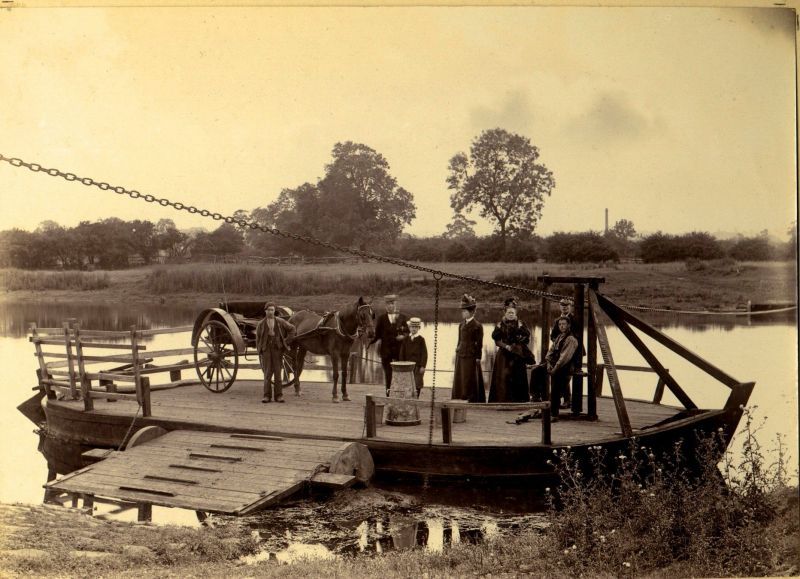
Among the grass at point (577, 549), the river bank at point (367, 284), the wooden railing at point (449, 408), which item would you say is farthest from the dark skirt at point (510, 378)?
the river bank at point (367, 284)

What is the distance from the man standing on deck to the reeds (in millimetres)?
4239

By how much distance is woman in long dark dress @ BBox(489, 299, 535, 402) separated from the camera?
10.5 meters

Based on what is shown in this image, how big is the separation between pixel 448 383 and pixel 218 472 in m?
8.88

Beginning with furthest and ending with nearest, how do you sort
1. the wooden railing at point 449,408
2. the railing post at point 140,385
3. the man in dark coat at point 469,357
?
the railing post at point 140,385 → the man in dark coat at point 469,357 → the wooden railing at point 449,408

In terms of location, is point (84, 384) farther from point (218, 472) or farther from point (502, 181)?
point (502, 181)

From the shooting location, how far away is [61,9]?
923cm

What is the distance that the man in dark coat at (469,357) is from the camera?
35.0ft

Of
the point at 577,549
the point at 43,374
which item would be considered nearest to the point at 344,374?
the point at 43,374

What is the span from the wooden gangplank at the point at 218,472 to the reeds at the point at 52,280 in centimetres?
432

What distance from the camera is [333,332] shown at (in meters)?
11.9

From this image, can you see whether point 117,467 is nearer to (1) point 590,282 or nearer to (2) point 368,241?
(1) point 590,282

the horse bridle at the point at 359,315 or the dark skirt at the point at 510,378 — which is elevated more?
the horse bridle at the point at 359,315

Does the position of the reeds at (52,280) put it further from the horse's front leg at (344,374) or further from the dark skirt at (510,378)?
the dark skirt at (510,378)

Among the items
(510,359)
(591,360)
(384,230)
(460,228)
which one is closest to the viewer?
(591,360)
